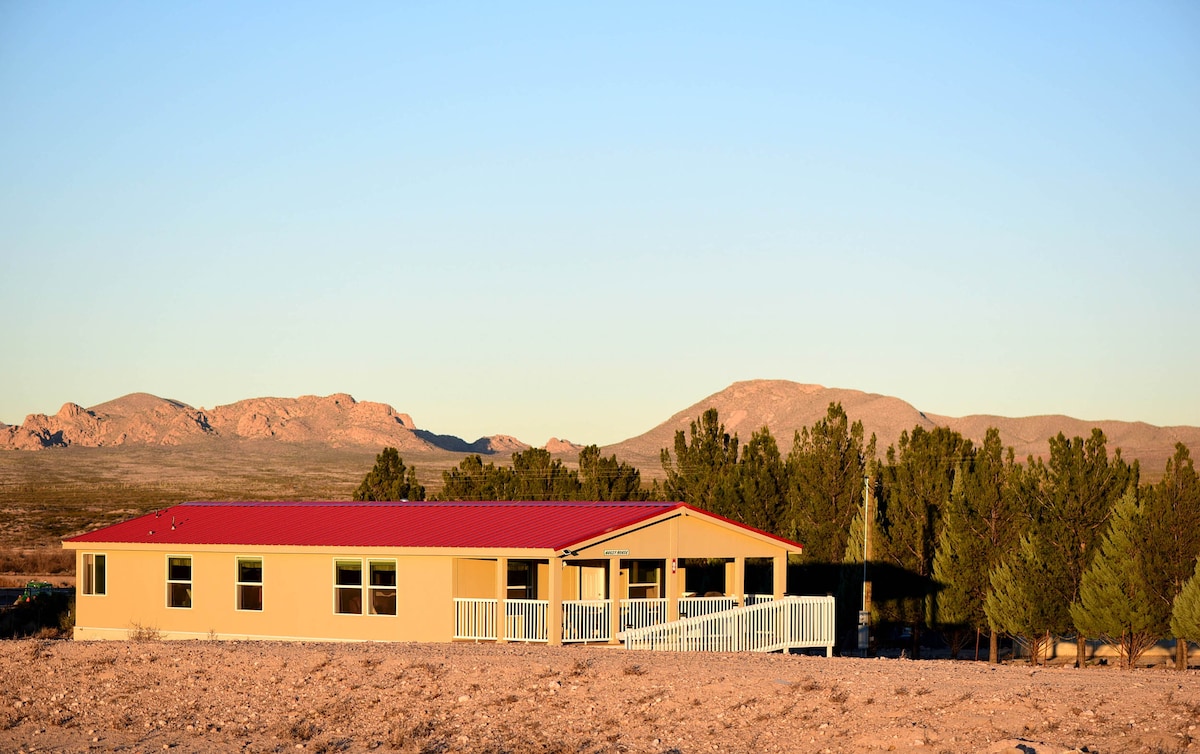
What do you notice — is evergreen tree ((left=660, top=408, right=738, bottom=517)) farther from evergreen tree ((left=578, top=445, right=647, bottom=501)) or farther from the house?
the house

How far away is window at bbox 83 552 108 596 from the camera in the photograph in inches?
1255

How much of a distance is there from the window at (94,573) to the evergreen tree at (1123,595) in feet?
81.8

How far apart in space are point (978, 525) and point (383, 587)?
21009mm

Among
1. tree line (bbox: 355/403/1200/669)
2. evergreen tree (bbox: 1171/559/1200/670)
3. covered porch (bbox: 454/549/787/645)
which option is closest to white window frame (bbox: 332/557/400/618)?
covered porch (bbox: 454/549/787/645)

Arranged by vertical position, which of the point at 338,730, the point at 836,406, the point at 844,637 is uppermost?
the point at 836,406

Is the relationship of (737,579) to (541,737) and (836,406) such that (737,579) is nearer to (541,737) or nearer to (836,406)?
(541,737)

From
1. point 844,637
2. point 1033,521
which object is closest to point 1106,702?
point 1033,521

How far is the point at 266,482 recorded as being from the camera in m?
148

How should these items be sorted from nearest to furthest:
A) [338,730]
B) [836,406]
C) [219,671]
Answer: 1. [338,730]
2. [219,671]
3. [836,406]

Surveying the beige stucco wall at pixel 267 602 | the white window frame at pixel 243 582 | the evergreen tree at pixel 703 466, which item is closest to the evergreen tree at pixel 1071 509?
A: the evergreen tree at pixel 703 466

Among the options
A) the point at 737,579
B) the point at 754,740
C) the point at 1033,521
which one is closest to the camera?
the point at 754,740

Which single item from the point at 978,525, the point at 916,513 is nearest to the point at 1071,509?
the point at 978,525

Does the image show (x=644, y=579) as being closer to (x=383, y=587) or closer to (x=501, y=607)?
(x=501, y=607)

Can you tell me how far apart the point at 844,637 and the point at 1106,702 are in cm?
2810
